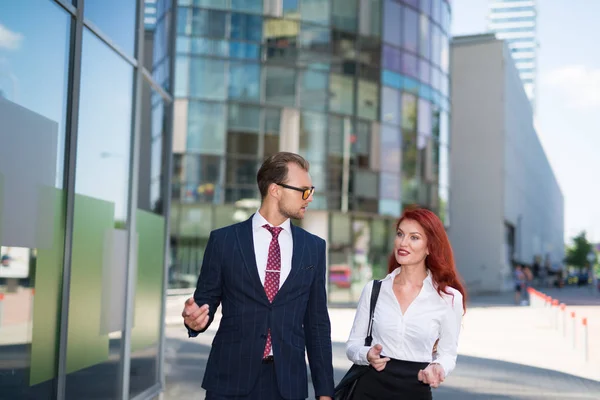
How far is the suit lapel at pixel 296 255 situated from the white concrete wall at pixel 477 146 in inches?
2314

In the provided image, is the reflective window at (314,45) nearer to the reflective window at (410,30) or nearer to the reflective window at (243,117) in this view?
the reflective window at (243,117)

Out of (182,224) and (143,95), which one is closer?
(143,95)

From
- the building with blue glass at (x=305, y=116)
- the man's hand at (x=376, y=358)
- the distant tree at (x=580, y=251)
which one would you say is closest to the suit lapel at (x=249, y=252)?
the man's hand at (x=376, y=358)

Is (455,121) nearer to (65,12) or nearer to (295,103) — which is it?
(295,103)

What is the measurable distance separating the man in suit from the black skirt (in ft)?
1.20

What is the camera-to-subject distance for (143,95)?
9297 mm

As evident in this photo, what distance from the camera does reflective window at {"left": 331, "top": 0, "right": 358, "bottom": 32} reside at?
33.0 m

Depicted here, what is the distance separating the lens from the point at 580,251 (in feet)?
416

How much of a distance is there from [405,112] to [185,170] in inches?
397

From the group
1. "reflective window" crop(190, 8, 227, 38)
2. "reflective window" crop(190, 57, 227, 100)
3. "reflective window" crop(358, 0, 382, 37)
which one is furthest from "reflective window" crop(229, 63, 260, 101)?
"reflective window" crop(358, 0, 382, 37)

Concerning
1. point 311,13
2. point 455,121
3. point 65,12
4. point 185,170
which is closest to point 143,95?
point 65,12

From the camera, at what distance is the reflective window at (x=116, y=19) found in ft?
23.4

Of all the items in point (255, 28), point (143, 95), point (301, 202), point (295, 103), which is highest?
point (255, 28)

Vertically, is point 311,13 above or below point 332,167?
above
